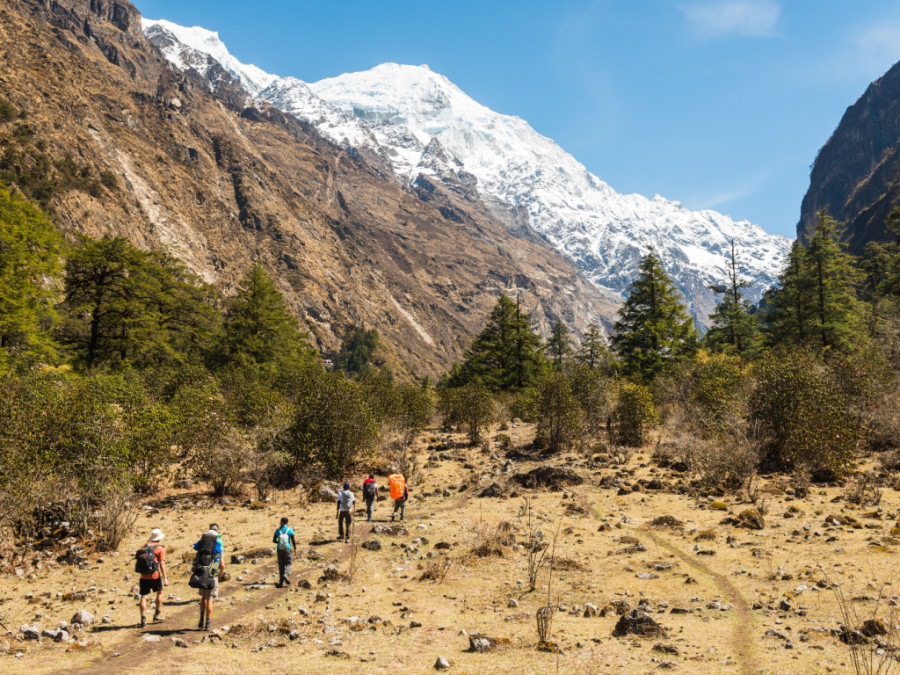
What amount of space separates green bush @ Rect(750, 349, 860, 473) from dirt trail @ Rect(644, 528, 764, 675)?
7.28 meters

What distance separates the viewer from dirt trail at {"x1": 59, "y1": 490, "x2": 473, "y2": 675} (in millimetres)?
6812

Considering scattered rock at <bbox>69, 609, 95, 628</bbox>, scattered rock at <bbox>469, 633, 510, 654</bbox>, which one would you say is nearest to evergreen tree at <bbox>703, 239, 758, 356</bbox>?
scattered rock at <bbox>469, 633, 510, 654</bbox>

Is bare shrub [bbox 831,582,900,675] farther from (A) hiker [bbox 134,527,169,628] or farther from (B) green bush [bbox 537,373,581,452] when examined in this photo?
(B) green bush [bbox 537,373,581,452]

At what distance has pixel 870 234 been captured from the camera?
122 metres

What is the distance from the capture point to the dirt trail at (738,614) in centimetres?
622

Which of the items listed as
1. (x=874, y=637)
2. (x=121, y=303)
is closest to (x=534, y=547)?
(x=874, y=637)

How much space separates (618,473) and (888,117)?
24002cm

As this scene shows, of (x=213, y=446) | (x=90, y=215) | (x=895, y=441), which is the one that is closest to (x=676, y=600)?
(x=895, y=441)

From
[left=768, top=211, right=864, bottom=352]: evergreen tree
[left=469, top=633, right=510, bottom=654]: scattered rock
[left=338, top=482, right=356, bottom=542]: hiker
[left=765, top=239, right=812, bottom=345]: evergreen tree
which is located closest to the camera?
[left=469, top=633, right=510, bottom=654]: scattered rock

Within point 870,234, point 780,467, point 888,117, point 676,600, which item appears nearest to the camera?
point 676,600

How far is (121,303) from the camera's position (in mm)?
29516

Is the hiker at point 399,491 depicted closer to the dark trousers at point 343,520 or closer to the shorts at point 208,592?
the dark trousers at point 343,520

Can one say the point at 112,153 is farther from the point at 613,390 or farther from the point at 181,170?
the point at 613,390

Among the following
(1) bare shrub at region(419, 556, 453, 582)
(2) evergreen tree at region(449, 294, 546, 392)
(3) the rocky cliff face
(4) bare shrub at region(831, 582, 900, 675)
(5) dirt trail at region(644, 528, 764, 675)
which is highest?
(3) the rocky cliff face
